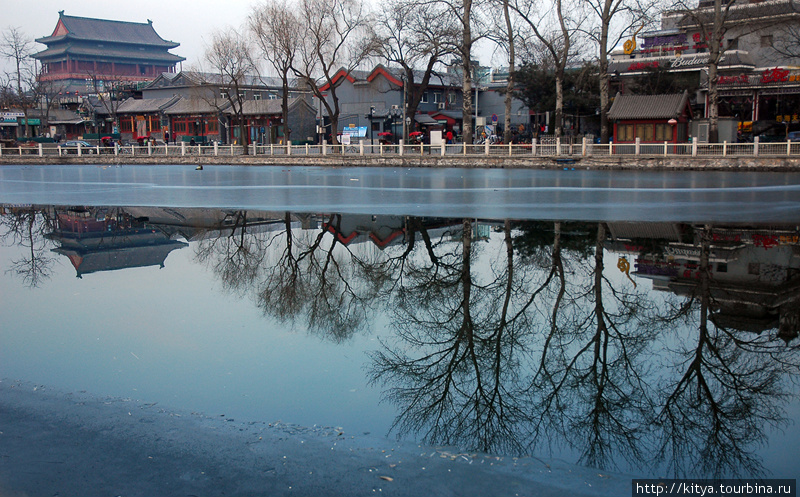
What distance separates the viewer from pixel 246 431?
478cm

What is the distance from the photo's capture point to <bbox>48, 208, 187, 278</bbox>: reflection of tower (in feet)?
36.8

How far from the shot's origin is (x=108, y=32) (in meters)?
111

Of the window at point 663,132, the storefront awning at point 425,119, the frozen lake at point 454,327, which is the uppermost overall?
the storefront awning at point 425,119

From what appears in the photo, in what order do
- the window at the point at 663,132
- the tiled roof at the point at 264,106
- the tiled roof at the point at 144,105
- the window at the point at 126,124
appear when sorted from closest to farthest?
the window at the point at 663,132
the tiled roof at the point at 264,106
the tiled roof at the point at 144,105
the window at the point at 126,124

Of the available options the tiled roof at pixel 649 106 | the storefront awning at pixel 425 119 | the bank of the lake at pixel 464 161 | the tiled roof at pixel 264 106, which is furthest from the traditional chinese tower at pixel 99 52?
the tiled roof at pixel 649 106

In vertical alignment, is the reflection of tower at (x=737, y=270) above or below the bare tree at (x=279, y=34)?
below

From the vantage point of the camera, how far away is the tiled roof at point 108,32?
107 metres

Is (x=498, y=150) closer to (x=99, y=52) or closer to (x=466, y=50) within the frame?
(x=466, y=50)

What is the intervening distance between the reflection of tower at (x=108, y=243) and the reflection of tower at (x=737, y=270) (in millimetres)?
7704

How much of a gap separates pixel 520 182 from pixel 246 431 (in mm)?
22815

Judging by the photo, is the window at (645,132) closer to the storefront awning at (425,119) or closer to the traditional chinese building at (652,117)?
the traditional chinese building at (652,117)

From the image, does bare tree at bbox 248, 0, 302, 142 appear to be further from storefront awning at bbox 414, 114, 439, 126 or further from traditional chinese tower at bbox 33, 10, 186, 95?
traditional chinese tower at bbox 33, 10, 186, 95

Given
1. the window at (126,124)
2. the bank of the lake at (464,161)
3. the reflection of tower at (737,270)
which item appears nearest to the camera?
the reflection of tower at (737,270)

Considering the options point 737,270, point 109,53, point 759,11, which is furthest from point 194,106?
point 737,270
